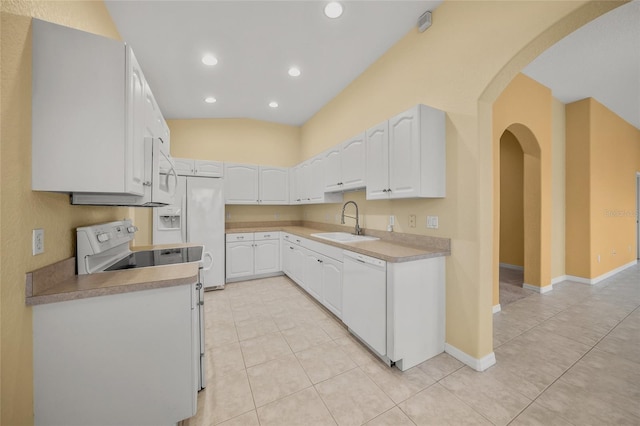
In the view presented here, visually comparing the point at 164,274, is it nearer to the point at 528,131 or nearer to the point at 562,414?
the point at 562,414

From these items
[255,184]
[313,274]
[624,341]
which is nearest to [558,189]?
[624,341]

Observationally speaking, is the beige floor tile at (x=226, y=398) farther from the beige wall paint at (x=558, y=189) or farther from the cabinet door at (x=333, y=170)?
the beige wall paint at (x=558, y=189)

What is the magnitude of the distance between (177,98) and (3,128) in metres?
3.12

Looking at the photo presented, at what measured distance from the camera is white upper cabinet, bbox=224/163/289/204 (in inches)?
164

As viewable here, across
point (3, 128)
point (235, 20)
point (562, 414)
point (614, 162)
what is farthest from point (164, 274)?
point (614, 162)

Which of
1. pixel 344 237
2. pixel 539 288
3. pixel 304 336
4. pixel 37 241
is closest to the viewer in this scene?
pixel 37 241

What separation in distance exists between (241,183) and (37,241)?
3.18m

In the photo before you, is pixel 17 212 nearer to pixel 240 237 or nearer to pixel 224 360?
pixel 224 360

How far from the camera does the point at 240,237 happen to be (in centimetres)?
392

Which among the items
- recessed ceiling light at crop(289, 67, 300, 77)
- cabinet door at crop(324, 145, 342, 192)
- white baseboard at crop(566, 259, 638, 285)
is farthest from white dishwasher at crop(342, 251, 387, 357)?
white baseboard at crop(566, 259, 638, 285)

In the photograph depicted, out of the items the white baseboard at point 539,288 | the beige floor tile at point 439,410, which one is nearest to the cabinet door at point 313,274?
the beige floor tile at point 439,410

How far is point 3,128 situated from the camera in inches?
36.7

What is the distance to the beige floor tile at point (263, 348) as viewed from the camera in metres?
1.96

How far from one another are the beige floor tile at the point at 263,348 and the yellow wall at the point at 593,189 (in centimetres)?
482
